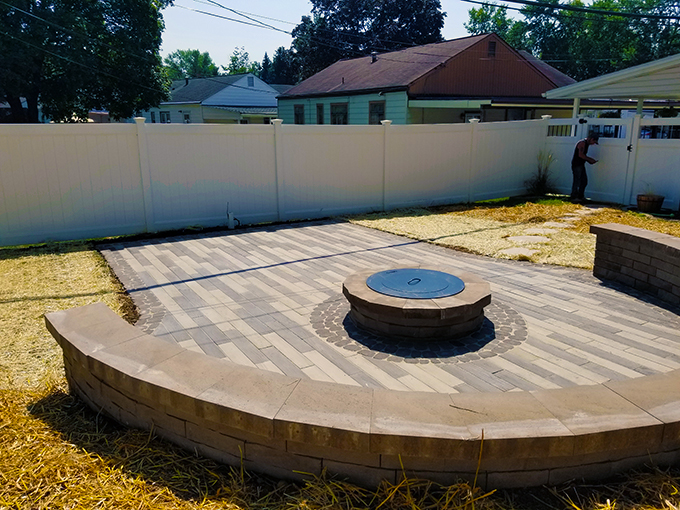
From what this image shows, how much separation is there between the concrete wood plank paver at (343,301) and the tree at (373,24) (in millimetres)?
37459

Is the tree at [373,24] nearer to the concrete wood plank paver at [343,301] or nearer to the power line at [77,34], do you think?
the power line at [77,34]

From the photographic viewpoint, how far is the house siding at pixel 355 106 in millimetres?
18797

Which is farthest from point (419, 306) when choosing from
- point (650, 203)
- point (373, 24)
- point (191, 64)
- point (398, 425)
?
Result: point (191, 64)

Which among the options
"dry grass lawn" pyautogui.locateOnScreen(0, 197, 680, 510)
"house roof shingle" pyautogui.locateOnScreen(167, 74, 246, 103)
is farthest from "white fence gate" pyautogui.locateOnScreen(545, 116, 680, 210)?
"house roof shingle" pyautogui.locateOnScreen(167, 74, 246, 103)

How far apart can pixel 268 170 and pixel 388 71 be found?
44.0 ft

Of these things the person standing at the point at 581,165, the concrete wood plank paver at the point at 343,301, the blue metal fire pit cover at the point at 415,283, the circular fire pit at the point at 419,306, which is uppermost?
the person standing at the point at 581,165

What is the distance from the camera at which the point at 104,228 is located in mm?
8469

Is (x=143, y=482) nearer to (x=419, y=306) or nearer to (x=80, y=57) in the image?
(x=419, y=306)

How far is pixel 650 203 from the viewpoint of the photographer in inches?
413

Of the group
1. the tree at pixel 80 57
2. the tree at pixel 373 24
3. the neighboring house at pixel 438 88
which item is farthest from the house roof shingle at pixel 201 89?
the neighboring house at pixel 438 88

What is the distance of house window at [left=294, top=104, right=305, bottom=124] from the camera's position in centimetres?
2517

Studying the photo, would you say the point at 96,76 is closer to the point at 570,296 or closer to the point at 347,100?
the point at 347,100

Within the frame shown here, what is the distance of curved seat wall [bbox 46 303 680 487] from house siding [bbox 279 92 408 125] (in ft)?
55.8

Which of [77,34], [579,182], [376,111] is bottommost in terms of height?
[579,182]
